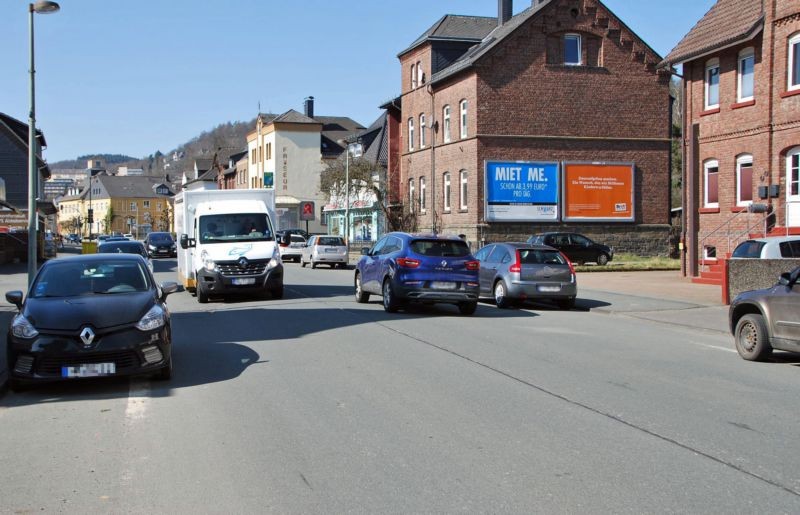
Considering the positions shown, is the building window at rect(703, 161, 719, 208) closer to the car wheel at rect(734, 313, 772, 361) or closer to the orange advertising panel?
the orange advertising panel

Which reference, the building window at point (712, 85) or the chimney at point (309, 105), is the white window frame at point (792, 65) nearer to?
the building window at point (712, 85)

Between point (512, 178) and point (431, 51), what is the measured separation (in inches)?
418

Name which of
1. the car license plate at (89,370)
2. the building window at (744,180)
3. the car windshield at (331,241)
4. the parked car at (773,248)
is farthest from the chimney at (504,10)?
the car license plate at (89,370)

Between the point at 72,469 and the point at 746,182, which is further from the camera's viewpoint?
the point at 746,182

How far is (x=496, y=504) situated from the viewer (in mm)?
5125

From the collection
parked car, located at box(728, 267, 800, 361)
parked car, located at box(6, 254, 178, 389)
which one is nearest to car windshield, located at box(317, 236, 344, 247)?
parked car, located at box(728, 267, 800, 361)

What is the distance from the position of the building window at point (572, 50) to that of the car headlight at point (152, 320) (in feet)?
116

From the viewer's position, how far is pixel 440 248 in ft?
57.1

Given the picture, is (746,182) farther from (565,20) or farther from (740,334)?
(565,20)

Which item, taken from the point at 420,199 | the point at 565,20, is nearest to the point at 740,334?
the point at 565,20

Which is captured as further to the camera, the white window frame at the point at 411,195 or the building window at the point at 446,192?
the white window frame at the point at 411,195

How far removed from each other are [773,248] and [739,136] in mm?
8052

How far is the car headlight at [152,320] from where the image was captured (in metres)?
9.03

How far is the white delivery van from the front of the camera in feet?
63.8
